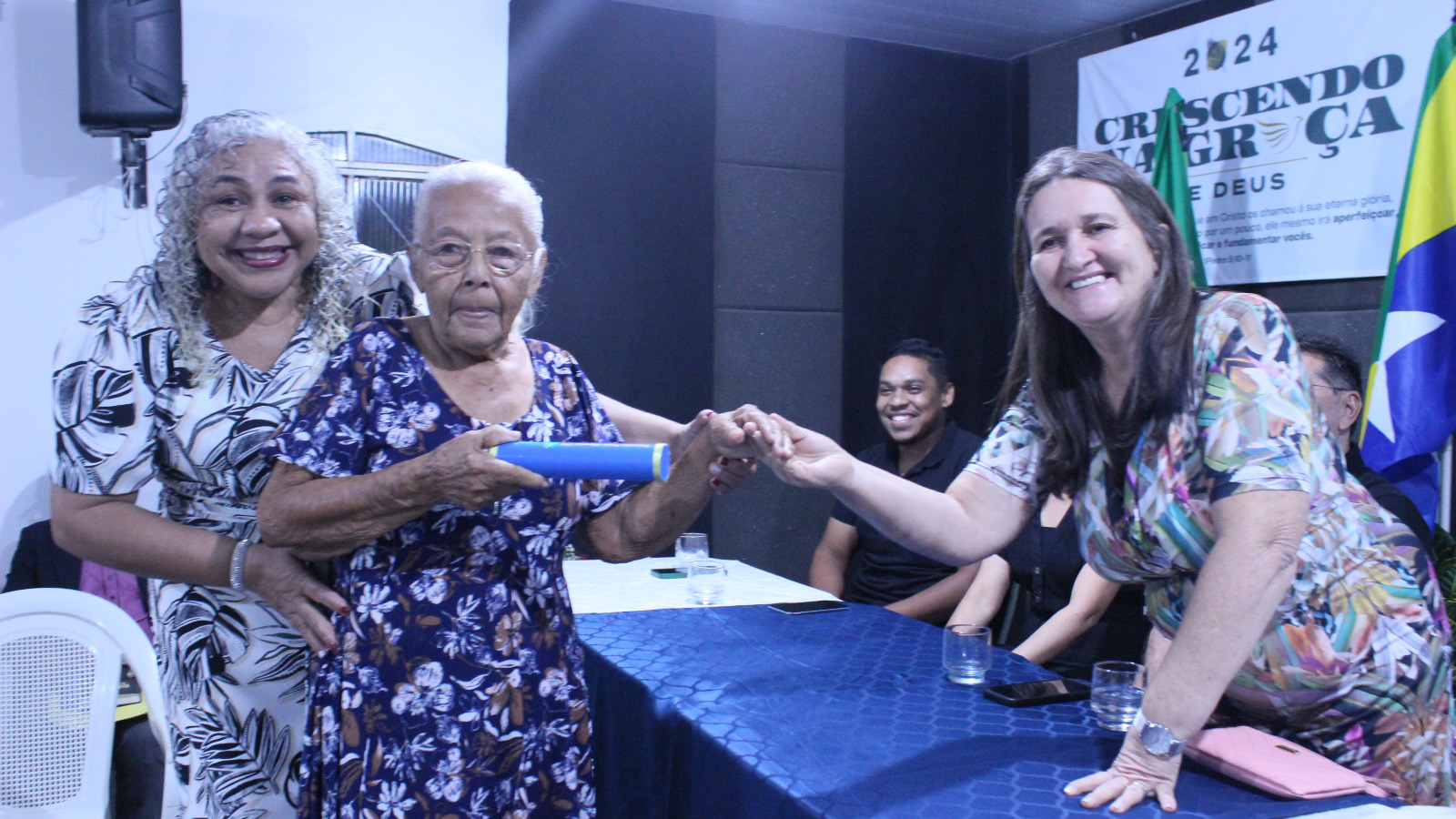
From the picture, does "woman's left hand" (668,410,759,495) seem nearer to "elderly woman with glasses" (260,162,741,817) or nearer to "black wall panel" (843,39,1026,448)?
"elderly woman with glasses" (260,162,741,817)

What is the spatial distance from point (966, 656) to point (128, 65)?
3540 mm

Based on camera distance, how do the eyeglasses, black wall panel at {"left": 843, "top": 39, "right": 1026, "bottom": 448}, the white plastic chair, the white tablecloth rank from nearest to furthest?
the eyeglasses < the white plastic chair < the white tablecloth < black wall panel at {"left": 843, "top": 39, "right": 1026, "bottom": 448}

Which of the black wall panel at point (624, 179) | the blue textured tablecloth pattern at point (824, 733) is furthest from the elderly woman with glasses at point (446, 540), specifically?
the black wall panel at point (624, 179)

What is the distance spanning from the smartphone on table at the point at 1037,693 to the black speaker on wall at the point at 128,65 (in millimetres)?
3550

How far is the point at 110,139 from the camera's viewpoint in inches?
157

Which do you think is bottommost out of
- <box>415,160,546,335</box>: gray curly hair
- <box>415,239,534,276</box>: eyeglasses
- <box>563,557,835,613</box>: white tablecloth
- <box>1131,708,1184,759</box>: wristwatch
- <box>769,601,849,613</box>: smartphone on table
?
<box>563,557,835,613</box>: white tablecloth

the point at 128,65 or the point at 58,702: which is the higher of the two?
the point at 128,65

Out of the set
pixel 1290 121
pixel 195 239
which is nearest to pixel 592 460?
pixel 195 239

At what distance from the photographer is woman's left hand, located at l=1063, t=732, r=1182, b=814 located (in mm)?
1249

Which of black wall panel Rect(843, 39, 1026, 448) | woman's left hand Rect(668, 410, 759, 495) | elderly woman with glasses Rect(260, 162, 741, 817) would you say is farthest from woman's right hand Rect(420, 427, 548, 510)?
black wall panel Rect(843, 39, 1026, 448)

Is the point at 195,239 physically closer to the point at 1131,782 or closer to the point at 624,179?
the point at 1131,782

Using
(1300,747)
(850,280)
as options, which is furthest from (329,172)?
(850,280)

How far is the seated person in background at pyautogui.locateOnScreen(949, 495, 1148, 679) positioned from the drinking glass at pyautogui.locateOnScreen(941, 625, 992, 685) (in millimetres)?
823

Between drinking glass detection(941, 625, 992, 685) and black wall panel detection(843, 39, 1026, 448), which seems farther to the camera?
black wall panel detection(843, 39, 1026, 448)
